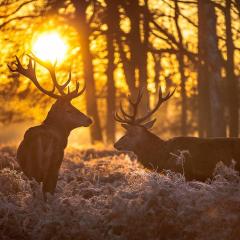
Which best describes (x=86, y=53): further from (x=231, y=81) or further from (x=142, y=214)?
(x=142, y=214)

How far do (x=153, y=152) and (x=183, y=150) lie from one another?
4.99 ft

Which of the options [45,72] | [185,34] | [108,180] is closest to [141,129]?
[108,180]

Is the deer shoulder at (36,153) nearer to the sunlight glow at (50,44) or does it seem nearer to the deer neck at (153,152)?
the deer neck at (153,152)

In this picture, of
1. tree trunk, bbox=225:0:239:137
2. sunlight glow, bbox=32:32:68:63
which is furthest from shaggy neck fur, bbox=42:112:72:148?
tree trunk, bbox=225:0:239:137

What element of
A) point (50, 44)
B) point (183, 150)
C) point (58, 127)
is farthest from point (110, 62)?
point (183, 150)

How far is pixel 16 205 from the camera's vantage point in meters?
8.34

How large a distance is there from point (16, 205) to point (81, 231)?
1.39m

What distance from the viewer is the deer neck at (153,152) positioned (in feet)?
37.2

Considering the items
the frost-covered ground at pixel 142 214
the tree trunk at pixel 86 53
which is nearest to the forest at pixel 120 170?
the frost-covered ground at pixel 142 214

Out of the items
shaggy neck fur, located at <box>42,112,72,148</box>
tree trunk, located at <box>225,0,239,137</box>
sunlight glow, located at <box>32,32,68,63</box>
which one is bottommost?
shaggy neck fur, located at <box>42,112,72,148</box>

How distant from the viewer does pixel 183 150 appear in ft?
33.2

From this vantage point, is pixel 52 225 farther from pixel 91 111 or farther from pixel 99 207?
pixel 91 111

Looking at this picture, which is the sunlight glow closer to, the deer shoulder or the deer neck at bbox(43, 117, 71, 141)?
the deer neck at bbox(43, 117, 71, 141)

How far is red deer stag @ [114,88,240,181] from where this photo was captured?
33.8ft
